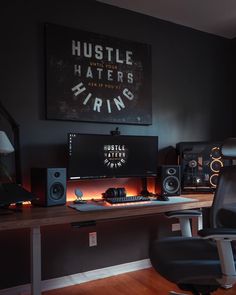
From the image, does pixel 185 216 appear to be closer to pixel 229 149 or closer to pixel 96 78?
pixel 229 149

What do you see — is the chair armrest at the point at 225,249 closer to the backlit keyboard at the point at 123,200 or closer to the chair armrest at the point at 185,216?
the chair armrest at the point at 185,216

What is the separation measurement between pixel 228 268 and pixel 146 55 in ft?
6.77

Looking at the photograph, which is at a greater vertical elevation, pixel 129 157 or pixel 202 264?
pixel 129 157

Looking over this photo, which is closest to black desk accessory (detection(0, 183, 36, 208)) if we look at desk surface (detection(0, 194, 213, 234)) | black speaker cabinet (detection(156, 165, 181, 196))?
desk surface (detection(0, 194, 213, 234))

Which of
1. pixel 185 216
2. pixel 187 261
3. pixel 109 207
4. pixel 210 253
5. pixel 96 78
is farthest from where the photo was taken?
pixel 96 78

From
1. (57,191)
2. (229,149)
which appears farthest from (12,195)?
(229,149)

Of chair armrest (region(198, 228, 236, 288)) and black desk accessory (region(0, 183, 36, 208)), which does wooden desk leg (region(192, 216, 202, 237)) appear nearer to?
chair armrest (region(198, 228, 236, 288))

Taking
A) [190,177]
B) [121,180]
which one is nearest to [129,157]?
[121,180]

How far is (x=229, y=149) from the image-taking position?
1711 mm

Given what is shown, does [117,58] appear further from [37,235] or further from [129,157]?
[37,235]

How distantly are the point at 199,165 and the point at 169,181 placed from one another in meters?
0.36

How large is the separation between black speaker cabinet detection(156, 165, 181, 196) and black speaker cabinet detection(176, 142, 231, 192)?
0.44ft

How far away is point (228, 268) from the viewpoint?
1356 mm

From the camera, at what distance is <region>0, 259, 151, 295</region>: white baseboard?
220 cm
